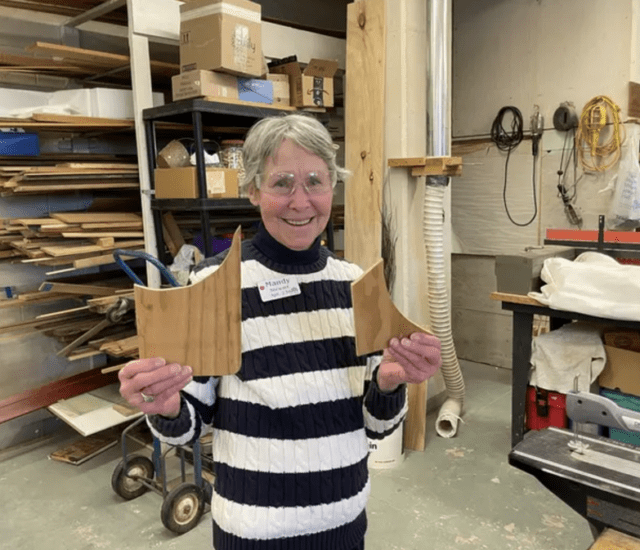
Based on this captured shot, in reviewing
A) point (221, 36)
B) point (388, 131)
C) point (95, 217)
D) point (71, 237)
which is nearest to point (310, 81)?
point (388, 131)

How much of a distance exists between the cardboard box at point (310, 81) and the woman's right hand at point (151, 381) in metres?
2.35

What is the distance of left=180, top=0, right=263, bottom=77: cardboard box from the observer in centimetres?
252

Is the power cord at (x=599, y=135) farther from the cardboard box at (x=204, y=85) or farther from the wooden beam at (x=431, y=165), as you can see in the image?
the cardboard box at (x=204, y=85)

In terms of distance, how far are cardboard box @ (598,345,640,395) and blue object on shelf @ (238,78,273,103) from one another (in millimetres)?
2072

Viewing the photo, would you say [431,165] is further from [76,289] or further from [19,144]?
[19,144]

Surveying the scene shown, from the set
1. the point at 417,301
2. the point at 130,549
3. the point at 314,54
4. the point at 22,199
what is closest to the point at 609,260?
the point at 417,301

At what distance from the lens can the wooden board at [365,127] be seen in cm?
314

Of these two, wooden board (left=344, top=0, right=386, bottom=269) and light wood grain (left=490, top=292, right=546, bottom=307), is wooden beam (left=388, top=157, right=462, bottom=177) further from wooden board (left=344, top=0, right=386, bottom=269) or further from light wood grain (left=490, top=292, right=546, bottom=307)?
light wood grain (left=490, top=292, right=546, bottom=307)

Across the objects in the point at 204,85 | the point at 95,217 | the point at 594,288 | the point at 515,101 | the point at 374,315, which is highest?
the point at 515,101

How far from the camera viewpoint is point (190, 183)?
2607 millimetres

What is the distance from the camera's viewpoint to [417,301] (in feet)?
10.9

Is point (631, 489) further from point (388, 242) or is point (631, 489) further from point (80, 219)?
point (80, 219)

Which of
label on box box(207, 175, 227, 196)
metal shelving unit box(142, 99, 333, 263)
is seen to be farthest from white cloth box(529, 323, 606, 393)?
label on box box(207, 175, 227, 196)

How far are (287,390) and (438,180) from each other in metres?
2.20
